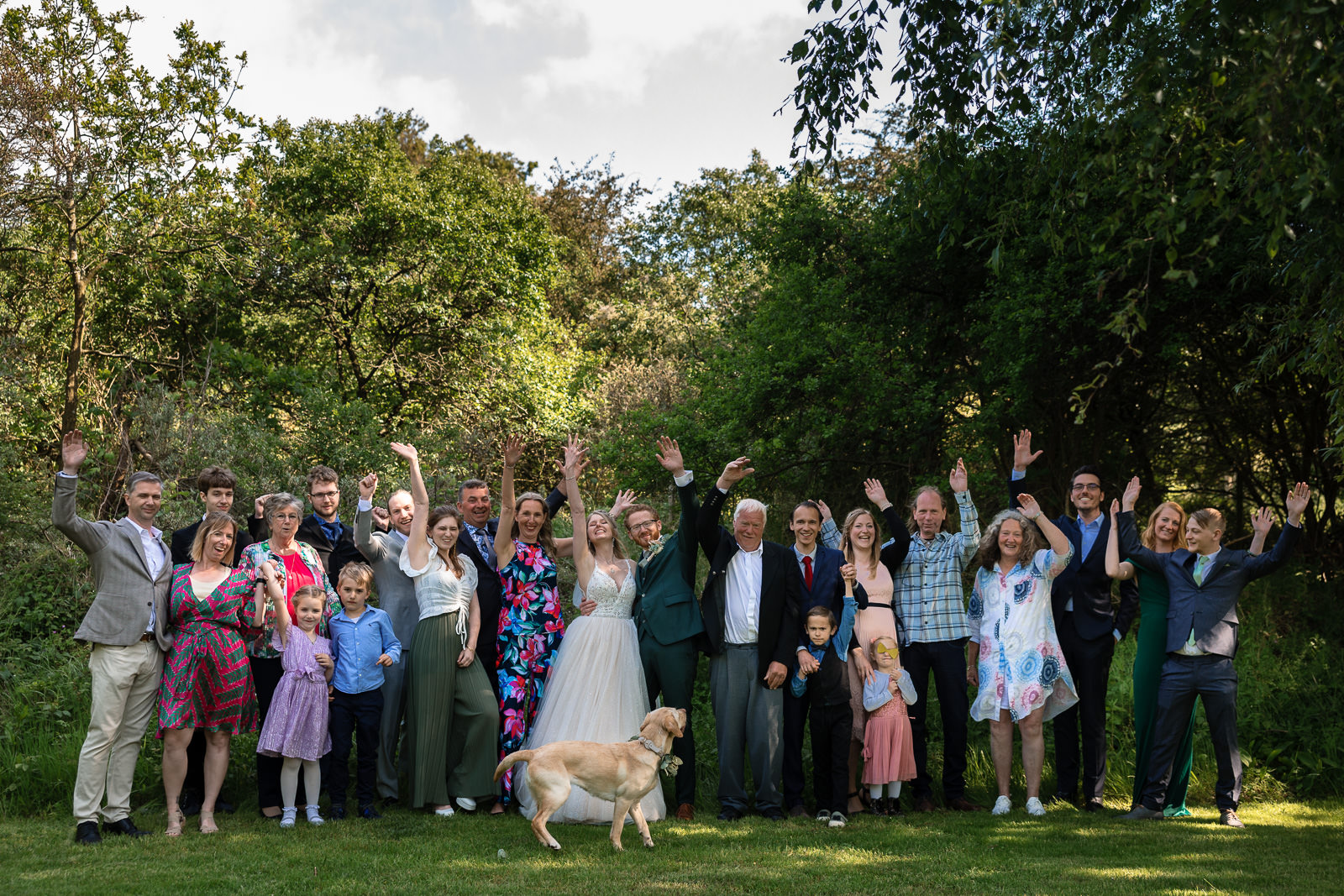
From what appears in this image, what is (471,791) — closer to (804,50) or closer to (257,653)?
(257,653)

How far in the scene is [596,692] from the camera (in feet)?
20.8

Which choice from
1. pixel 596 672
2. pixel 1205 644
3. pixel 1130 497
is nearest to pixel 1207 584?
pixel 1205 644

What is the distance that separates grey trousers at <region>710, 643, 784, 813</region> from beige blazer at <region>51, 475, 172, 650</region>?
323cm

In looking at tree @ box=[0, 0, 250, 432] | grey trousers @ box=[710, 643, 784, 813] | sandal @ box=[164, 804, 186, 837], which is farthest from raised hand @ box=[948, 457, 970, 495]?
tree @ box=[0, 0, 250, 432]

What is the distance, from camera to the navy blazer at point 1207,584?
6.20m

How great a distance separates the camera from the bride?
6219 mm

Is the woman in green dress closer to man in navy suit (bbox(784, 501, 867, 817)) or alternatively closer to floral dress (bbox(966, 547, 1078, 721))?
floral dress (bbox(966, 547, 1078, 721))

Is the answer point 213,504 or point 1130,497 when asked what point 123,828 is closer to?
point 213,504

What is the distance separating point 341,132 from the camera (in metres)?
18.9

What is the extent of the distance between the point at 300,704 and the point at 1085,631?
15.6ft

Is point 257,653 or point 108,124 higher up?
point 108,124

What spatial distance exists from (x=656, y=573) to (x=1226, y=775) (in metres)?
3.62

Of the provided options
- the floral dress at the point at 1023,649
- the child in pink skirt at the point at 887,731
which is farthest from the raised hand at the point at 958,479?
the child in pink skirt at the point at 887,731

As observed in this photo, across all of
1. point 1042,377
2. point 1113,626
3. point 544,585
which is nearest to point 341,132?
point 1042,377
